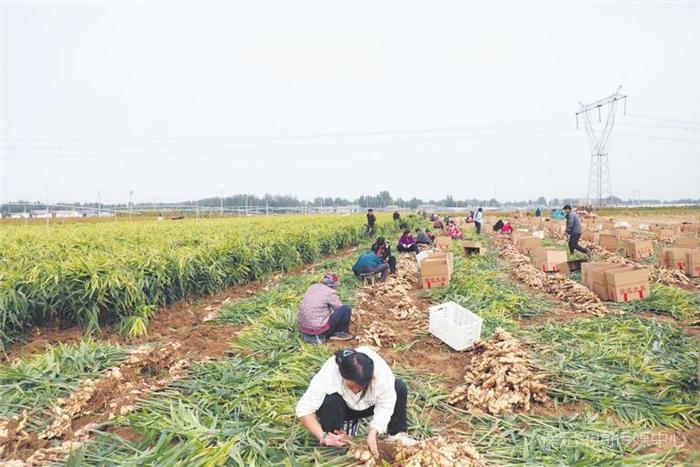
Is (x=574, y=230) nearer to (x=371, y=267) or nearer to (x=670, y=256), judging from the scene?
(x=670, y=256)

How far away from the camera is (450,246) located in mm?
12273

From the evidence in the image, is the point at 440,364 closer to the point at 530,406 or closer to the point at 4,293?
the point at 530,406

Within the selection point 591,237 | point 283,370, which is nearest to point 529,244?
point 591,237

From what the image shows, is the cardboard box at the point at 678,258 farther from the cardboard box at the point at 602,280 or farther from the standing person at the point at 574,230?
the cardboard box at the point at 602,280

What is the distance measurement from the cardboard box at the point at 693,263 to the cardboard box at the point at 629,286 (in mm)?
3054

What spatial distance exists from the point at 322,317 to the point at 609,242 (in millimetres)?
10190

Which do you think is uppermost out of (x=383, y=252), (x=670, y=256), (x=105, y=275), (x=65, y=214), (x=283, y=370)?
(x=65, y=214)

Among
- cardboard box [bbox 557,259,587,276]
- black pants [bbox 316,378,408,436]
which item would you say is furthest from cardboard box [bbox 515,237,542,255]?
black pants [bbox 316,378,408,436]

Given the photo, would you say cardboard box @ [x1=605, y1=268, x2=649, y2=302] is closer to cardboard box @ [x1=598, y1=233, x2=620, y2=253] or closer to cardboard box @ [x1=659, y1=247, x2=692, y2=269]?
cardboard box @ [x1=659, y1=247, x2=692, y2=269]

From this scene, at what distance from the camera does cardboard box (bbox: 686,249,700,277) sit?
8188 mm

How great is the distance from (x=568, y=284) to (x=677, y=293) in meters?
1.39

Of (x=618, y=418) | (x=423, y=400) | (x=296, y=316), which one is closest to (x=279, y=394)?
(x=423, y=400)

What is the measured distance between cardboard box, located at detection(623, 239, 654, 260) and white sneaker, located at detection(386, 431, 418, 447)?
1017cm

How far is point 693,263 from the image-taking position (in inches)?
324
